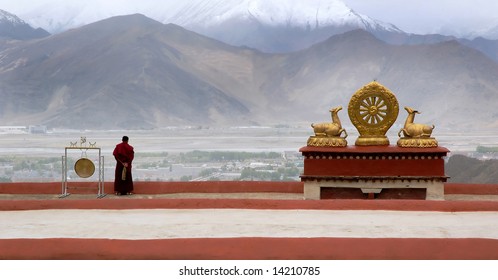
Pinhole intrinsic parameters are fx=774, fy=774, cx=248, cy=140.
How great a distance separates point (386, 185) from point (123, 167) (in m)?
5.51

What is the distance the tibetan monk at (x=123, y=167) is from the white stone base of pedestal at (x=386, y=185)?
392 cm

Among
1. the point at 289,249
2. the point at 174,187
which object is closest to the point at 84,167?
the point at 174,187

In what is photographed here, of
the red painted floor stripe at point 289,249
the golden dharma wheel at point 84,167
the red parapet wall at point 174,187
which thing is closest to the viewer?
the red painted floor stripe at point 289,249

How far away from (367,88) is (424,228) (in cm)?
568

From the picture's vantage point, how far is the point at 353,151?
15500mm

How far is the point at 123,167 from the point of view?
1644cm

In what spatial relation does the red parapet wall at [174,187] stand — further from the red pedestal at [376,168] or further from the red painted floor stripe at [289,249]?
the red painted floor stripe at [289,249]

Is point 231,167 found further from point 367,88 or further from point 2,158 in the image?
point 367,88

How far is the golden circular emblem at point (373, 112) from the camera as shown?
1598 centimetres

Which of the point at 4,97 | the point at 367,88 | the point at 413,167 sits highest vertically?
the point at 4,97

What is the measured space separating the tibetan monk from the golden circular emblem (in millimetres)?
4736

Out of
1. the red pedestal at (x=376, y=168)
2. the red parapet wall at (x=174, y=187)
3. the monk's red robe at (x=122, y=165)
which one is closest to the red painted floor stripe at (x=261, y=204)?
the red pedestal at (x=376, y=168)

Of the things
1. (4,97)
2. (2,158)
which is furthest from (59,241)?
(4,97)

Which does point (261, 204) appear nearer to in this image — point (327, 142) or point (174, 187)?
point (327, 142)
